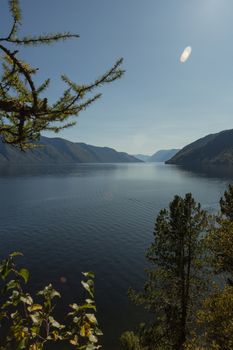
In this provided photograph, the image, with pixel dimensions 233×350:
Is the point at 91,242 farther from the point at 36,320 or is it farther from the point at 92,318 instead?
the point at 36,320

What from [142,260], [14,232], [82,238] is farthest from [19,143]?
[14,232]

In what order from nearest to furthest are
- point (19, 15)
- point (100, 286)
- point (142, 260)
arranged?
point (19, 15) → point (100, 286) → point (142, 260)

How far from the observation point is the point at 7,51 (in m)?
5.00

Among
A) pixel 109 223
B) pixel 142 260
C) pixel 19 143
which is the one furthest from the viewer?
pixel 109 223

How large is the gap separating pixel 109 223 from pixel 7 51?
88.6 meters

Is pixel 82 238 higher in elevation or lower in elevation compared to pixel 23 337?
lower

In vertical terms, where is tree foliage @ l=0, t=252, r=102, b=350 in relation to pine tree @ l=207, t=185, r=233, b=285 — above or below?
above

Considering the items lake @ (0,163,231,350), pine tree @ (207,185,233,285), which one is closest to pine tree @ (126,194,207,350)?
pine tree @ (207,185,233,285)

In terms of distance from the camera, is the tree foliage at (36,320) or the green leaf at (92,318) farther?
the green leaf at (92,318)

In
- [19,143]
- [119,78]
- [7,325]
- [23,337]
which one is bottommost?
[7,325]

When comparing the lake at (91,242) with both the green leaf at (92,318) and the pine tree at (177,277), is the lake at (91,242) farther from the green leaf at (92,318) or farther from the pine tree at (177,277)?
the green leaf at (92,318)

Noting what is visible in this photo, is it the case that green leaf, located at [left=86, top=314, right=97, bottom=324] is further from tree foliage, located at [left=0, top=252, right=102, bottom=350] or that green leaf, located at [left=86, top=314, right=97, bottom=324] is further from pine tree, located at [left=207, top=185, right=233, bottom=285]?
pine tree, located at [left=207, top=185, right=233, bottom=285]

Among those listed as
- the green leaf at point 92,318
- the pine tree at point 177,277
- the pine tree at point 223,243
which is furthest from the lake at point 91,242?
the green leaf at point 92,318

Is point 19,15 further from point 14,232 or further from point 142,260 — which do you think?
point 14,232
